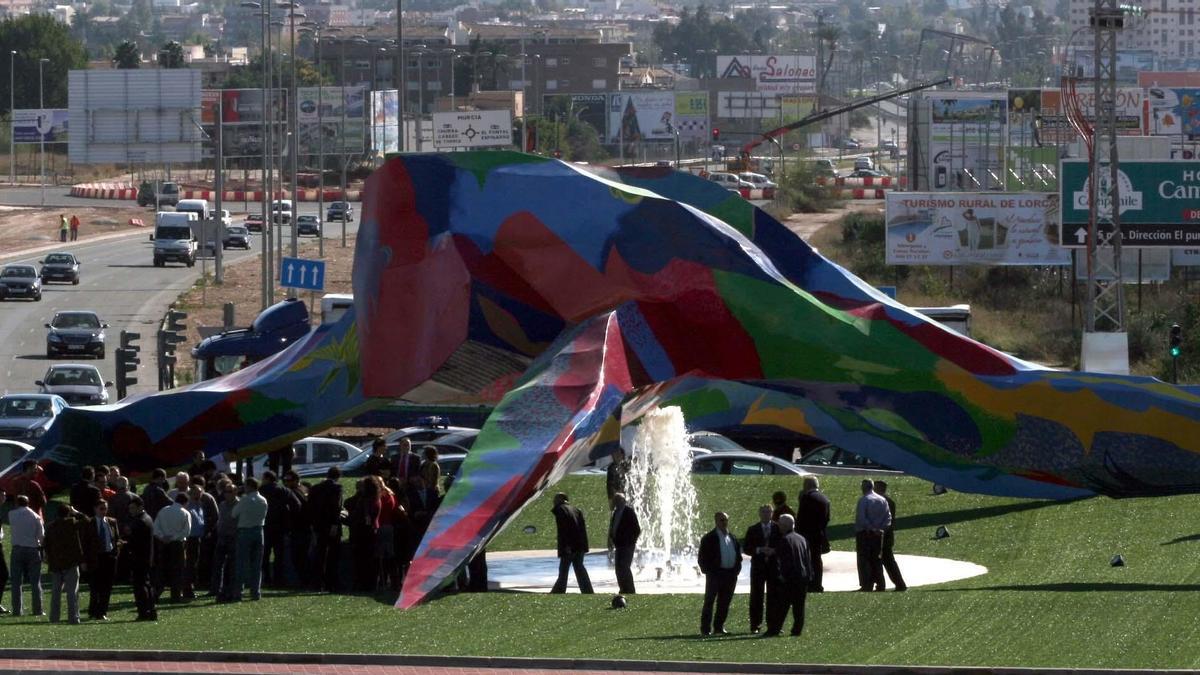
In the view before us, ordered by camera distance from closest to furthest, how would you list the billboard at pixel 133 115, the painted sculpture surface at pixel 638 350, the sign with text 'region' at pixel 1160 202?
the painted sculpture surface at pixel 638 350
the sign with text 'region' at pixel 1160 202
the billboard at pixel 133 115

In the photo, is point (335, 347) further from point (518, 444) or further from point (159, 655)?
point (159, 655)

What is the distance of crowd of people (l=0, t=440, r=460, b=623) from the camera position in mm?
21000

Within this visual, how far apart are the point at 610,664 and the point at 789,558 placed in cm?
219

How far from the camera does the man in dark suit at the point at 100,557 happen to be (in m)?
20.8

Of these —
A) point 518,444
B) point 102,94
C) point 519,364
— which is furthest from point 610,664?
A: point 102,94

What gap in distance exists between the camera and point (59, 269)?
71125 mm

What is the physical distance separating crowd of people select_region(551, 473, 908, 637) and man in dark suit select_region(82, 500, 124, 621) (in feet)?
15.4

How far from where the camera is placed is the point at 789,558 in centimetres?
1902

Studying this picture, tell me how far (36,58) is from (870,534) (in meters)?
129

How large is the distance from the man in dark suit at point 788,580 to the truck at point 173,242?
6088 cm

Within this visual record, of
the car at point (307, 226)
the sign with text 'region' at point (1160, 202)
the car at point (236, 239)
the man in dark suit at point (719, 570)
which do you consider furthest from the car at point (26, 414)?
the car at point (307, 226)

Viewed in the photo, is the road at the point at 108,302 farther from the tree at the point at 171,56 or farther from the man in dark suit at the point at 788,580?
the tree at the point at 171,56

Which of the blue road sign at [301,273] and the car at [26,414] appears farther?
the blue road sign at [301,273]

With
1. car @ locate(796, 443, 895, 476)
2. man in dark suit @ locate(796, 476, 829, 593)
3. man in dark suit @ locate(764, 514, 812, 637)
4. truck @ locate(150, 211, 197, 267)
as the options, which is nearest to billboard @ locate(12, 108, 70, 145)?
truck @ locate(150, 211, 197, 267)
